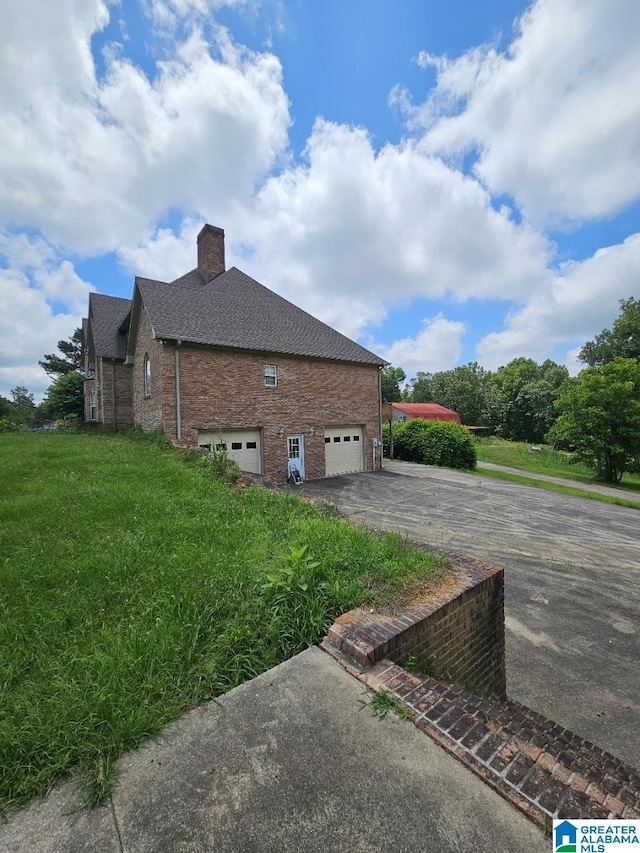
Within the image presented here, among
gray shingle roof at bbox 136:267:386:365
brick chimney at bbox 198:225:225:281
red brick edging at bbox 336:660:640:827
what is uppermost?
brick chimney at bbox 198:225:225:281

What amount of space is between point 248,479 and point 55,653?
17.3 ft

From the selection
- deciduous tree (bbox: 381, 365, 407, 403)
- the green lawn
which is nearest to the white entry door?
the green lawn

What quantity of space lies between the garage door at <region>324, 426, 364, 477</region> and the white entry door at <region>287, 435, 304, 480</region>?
1.24 metres

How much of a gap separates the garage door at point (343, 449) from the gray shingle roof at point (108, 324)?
1004cm

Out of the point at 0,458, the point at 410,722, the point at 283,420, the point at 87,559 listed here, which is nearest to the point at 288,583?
the point at 410,722

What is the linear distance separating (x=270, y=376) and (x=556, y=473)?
18.4 meters

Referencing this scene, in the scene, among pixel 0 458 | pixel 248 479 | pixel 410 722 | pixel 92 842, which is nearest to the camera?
pixel 92 842

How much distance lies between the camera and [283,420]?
13805mm

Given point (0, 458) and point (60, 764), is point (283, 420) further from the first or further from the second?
point (60, 764)

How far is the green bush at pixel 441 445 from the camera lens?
780 inches

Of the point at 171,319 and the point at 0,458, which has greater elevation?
the point at 171,319

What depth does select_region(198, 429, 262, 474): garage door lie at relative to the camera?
484 inches

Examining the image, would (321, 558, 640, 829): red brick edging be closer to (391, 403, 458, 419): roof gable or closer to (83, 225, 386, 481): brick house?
(83, 225, 386, 481): brick house

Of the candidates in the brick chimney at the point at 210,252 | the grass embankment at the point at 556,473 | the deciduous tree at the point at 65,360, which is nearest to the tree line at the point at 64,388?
the deciduous tree at the point at 65,360
